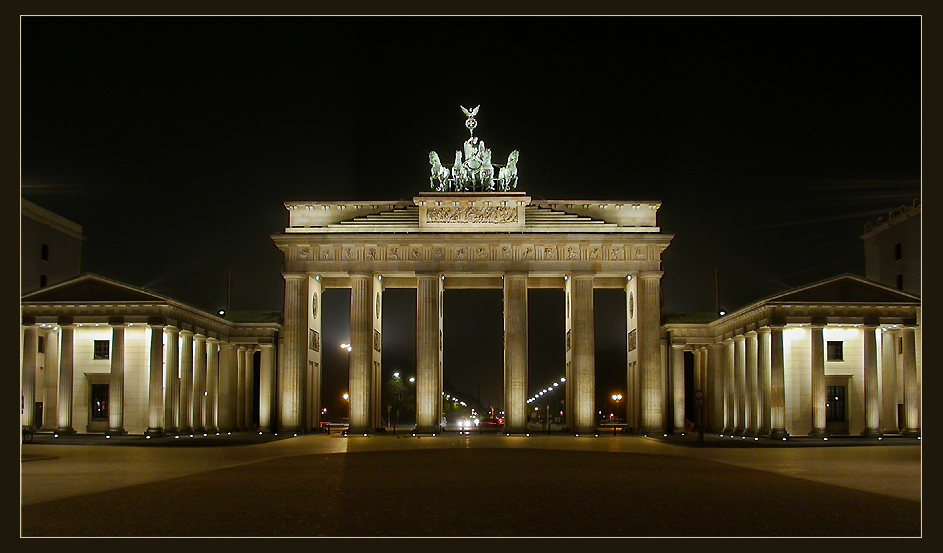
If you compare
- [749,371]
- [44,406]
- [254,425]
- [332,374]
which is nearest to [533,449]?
[749,371]

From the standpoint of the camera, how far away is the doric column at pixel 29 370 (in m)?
59.3

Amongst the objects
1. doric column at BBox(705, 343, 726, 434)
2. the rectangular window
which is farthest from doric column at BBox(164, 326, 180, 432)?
doric column at BBox(705, 343, 726, 434)

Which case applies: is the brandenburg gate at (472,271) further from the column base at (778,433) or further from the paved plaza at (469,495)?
the paved plaza at (469,495)

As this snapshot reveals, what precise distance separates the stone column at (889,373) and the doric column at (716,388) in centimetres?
1268

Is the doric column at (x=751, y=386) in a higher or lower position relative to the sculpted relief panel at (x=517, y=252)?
lower

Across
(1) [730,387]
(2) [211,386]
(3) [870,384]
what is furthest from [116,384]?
(3) [870,384]

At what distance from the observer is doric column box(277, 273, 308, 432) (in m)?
70.1

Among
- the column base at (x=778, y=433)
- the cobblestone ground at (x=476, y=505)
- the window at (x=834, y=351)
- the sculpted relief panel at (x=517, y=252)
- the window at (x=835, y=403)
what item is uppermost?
the sculpted relief panel at (x=517, y=252)

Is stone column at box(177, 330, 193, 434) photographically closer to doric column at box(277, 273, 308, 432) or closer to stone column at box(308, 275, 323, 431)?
doric column at box(277, 273, 308, 432)

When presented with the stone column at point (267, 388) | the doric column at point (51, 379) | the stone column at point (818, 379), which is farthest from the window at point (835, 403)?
the doric column at point (51, 379)

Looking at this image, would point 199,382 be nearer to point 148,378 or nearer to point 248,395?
point 148,378

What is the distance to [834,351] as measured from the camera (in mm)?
64062

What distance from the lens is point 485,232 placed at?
70125mm

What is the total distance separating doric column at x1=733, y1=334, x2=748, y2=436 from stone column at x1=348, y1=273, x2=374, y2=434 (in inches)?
1041
